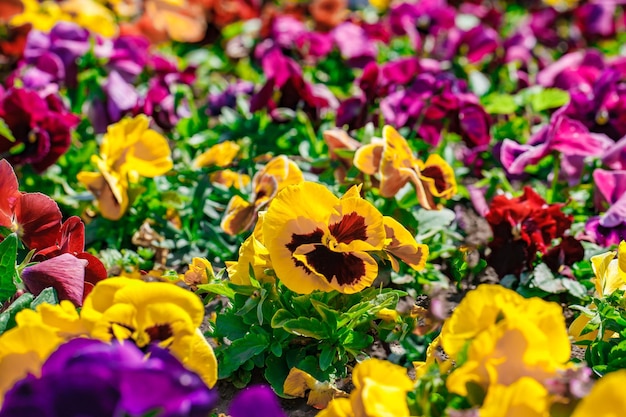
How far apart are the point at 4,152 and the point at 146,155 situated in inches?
17.5

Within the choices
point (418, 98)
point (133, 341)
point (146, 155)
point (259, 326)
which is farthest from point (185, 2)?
point (133, 341)

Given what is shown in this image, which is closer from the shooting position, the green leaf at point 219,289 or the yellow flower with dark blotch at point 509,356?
the yellow flower with dark blotch at point 509,356

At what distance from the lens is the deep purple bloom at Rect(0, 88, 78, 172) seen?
2391mm

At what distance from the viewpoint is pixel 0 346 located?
125 cm

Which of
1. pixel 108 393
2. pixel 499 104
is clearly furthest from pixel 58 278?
pixel 499 104

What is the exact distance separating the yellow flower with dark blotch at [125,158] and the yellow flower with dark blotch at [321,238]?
73cm

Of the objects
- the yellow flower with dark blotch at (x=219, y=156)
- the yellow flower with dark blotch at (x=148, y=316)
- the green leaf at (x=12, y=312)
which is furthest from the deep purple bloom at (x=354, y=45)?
the yellow flower with dark blotch at (x=148, y=316)

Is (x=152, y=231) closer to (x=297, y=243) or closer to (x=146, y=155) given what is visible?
(x=146, y=155)

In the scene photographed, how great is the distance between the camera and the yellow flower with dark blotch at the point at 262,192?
203 centimetres

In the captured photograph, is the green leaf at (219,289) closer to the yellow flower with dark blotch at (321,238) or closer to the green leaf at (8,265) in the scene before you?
the yellow flower with dark blotch at (321,238)

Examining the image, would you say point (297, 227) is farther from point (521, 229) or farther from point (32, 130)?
point (32, 130)

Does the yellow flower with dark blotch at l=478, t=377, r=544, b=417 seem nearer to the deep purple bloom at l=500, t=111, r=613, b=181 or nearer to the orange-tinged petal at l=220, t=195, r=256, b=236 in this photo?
the orange-tinged petal at l=220, t=195, r=256, b=236

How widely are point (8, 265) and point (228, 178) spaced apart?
0.92 metres

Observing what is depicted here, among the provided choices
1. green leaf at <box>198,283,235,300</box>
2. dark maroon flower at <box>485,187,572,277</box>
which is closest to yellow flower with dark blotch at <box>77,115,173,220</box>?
green leaf at <box>198,283,235,300</box>
